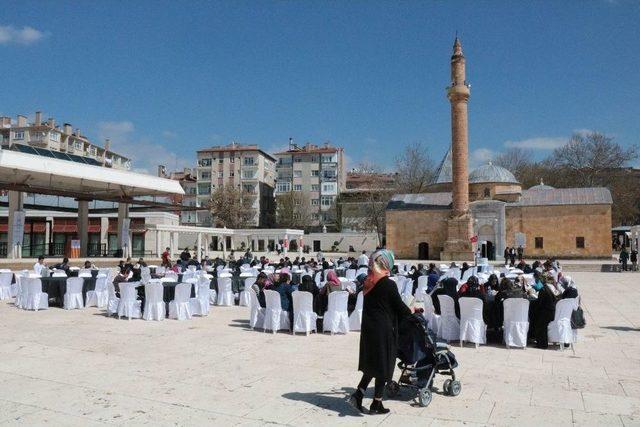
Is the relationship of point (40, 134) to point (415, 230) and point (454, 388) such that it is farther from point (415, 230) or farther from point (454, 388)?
point (454, 388)

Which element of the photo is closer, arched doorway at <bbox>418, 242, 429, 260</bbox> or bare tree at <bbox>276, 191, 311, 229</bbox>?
arched doorway at <bbox>418, 242, 429, 260</bbox>

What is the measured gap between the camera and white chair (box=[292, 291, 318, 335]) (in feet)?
33.9

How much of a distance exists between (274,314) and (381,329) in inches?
217

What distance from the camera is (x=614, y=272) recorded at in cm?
3159

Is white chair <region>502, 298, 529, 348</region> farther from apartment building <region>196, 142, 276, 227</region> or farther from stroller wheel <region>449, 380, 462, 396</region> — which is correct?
apartment building <region>196, 142, 276, 227</region>

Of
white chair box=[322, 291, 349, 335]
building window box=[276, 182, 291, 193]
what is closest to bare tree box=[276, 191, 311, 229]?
building window box=[276, 182, 291, 193]

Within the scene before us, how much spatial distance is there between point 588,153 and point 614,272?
30610mm

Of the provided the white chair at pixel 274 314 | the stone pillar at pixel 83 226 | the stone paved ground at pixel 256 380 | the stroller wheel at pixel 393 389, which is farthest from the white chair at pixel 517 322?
the stone pillar at pixel 83 226

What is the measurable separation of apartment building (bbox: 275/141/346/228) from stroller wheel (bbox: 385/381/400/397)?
71710 mm

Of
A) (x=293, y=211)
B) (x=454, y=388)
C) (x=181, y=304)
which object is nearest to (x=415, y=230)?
(x=293, y=211)

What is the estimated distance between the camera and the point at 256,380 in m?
6.82

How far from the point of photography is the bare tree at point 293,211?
2911 inches

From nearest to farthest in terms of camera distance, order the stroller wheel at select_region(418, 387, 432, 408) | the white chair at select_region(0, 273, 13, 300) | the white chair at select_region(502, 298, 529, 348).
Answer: the stroller wheel at select_region(418, 387, 432, 408)
the white chair at select_region(502, 298, 529, 348)
the white chair at select_region(0, 273, 13, 300)

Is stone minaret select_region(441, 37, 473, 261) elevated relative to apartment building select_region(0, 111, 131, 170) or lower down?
lower down
